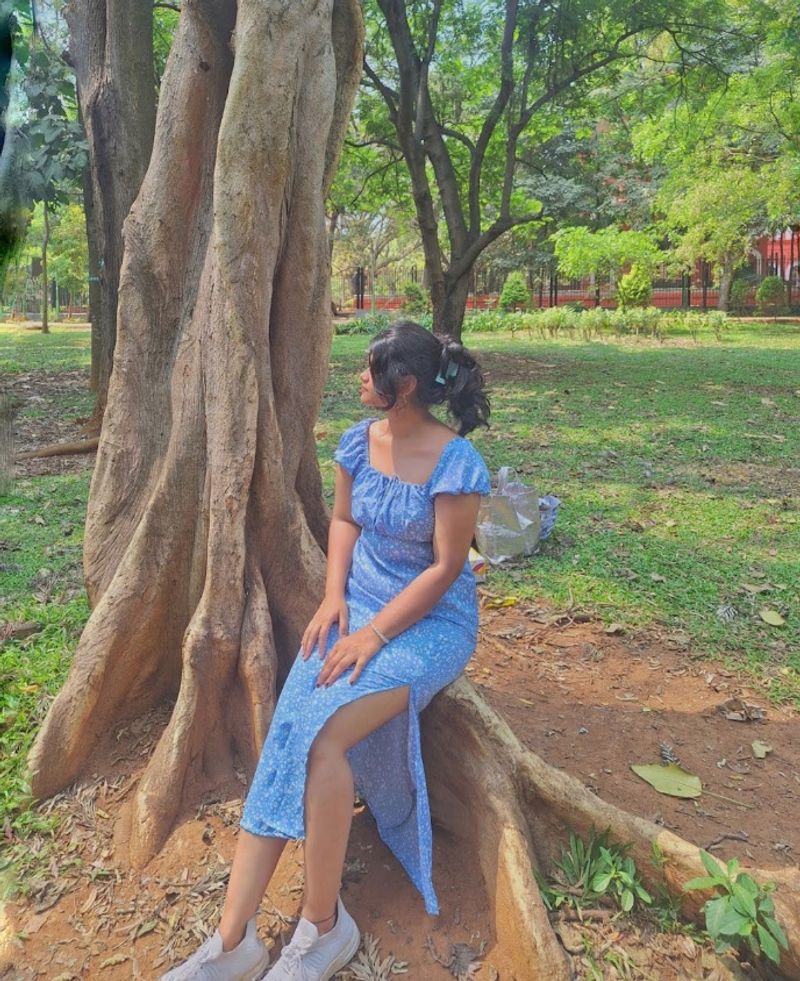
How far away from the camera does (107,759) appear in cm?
318

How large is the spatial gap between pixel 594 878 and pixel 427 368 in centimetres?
153

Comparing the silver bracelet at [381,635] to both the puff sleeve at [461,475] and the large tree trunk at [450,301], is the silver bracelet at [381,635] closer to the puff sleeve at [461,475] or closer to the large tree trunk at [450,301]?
the puff sleeve at [461,475]

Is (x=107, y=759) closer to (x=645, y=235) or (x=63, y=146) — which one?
(x=63, y=146)

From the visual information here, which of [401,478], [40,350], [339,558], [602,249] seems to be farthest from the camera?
[602,249]

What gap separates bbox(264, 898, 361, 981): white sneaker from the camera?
2.30 m

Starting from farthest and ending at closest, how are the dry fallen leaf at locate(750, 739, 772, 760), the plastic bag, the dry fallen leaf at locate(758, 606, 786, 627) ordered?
the plastic bag < the dry fallen leaf at locate(758, 606, 786, 627) < the dry fallen leaf at locate(750, 739, 772, 760)

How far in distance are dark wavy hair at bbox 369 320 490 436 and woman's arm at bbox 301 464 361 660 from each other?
35 centimetres

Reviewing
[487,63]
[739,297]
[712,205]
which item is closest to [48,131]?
[487,63]

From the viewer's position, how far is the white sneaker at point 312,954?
2.30m

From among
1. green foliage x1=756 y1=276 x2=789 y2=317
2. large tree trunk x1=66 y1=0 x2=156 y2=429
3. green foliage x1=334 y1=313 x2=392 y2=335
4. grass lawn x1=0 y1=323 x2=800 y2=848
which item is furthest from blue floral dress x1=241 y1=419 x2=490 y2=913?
green foliage x1=756 y1=276 x2=789 y2=317

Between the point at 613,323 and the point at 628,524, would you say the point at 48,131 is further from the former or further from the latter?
the point at 613,323

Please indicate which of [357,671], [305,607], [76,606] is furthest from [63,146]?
[357,671]

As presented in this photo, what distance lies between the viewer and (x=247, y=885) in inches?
91.7

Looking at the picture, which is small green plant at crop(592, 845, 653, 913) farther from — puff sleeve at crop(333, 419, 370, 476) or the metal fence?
the metal fence
